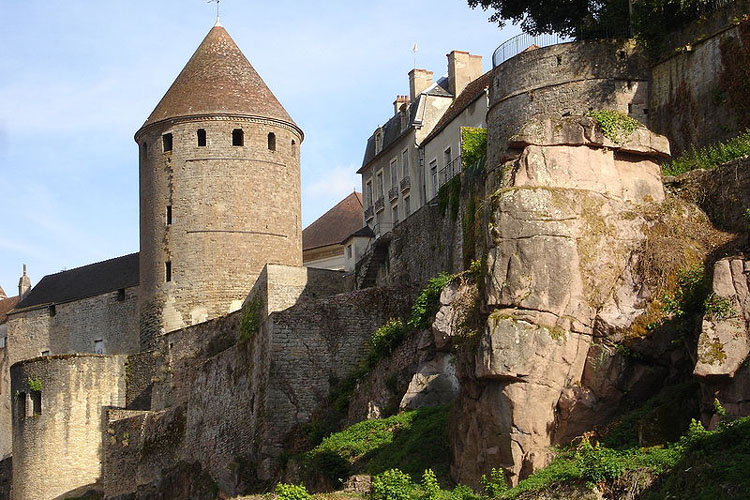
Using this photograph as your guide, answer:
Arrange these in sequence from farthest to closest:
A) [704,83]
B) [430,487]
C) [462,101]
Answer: [462,101] < [704,83] < [430,487]

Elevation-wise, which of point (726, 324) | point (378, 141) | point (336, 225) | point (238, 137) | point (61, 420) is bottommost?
point (726, 324)

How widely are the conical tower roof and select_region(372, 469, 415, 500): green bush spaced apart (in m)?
28.0

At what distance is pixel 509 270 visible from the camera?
2300cm

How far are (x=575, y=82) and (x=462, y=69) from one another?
1820 centimetres

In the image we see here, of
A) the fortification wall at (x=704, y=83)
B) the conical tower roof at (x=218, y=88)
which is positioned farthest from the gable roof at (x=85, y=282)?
the fortification wall at (x=704, y=83)

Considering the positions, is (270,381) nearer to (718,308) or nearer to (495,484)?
(495,484)

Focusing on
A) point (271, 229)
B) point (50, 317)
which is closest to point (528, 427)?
point (271, 229)

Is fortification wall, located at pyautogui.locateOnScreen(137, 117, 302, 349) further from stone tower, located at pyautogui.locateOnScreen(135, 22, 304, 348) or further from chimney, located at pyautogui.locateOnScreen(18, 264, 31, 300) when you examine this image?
chimney, located at pyautogui.locateOnScreen(18, 264, 31, 300)

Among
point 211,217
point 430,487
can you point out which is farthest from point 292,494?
point 211,217

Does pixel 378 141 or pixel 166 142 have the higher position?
pixel 378 141

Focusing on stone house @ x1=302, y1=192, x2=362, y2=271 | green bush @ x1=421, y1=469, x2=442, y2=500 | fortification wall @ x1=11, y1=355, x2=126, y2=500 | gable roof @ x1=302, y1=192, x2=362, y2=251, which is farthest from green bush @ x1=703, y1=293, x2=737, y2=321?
gable roof @ x1=302, y1=192, x2=362, y2=251

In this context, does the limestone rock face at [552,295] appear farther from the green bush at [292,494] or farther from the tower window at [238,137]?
the tower window at [238,137]

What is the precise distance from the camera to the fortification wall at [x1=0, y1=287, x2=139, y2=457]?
55.1 metres

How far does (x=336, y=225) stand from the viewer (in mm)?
64875
